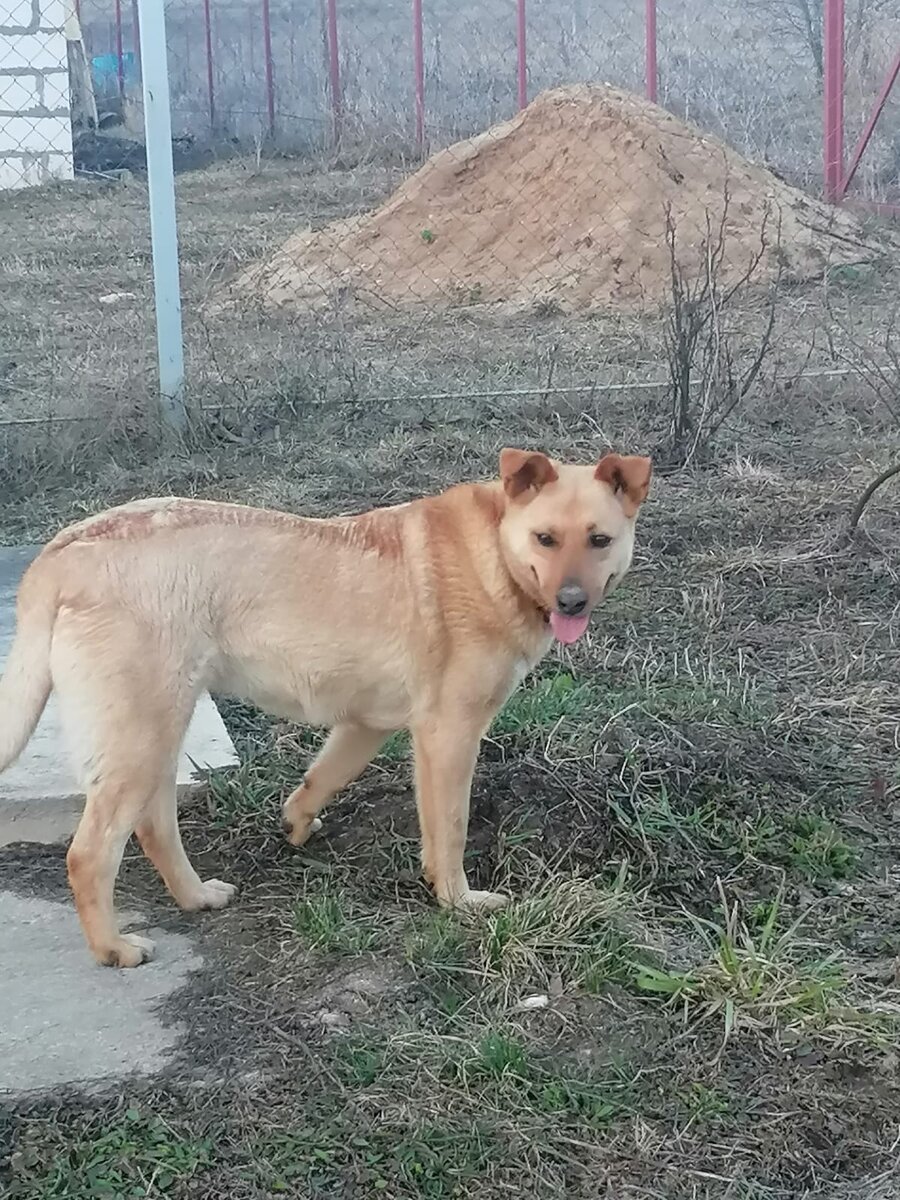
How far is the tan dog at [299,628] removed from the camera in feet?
10.5

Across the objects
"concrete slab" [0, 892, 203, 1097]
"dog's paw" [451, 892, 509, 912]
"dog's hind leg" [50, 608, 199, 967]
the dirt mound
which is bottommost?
"concrete slab" [0, 892, 203, 1097]

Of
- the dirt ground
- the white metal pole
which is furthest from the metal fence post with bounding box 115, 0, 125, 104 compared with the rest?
the dirt ground

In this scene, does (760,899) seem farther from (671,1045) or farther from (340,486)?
(340,486)

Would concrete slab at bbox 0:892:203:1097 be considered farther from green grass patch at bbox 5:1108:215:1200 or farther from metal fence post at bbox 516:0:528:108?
metal fence post at bbox 516:0:528:108

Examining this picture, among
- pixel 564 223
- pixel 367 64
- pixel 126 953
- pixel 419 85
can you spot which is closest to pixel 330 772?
pixel 126 953

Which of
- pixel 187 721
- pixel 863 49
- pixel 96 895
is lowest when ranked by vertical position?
pixel 96 895

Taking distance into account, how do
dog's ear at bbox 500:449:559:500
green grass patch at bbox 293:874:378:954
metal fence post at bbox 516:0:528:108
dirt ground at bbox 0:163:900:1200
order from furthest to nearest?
metal fence post at bbox 516:0:528:108 → dog's ear at bbox 500:449:559:500 → green grass patch at bbox 293:874:378:954 → dirt ground at bbox 0:163:900:1200

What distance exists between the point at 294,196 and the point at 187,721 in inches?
517

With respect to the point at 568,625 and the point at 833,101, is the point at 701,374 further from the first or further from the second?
the point at 833,101

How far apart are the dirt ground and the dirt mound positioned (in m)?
4.36

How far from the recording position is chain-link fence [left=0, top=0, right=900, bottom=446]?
8.82 meters

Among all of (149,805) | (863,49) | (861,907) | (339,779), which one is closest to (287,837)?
(339,779)

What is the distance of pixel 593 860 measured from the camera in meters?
3.74

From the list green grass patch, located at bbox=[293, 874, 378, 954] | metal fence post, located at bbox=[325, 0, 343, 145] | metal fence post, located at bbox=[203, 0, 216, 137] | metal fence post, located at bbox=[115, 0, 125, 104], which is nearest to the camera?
green grass patch, located at bbox=[293, 874, 378, 954]
